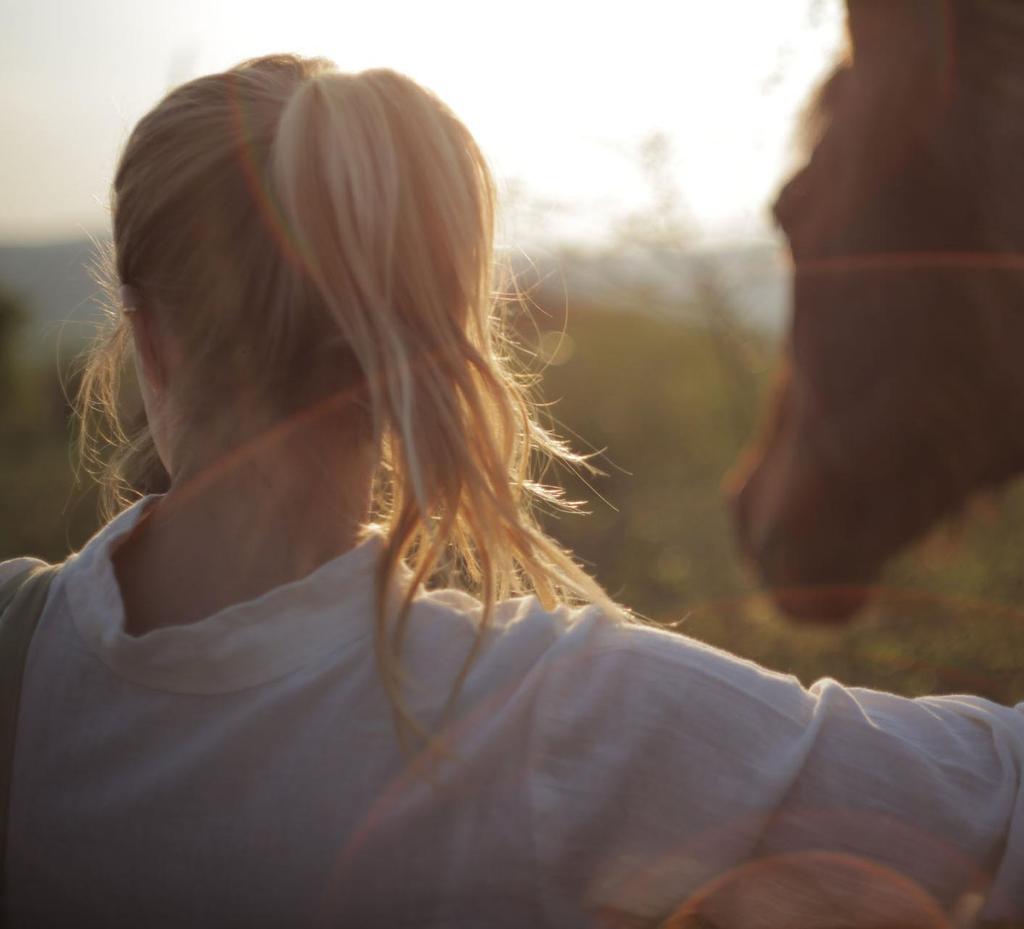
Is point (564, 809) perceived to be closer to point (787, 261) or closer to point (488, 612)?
point (488, 612)

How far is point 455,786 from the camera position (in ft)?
2.84

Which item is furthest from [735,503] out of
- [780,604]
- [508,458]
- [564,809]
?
[564,809]

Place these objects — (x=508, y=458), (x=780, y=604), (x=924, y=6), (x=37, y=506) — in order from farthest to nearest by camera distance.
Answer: (x=37, y=506) → (x=780, y=604) → (x=924, y=6) → (x=508, y=458)

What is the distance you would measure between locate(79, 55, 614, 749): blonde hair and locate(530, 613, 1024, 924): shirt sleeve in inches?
4.8

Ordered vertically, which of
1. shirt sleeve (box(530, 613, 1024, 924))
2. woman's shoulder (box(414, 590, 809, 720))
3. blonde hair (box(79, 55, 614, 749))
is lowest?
shirt sleeve (box(530, 613, 1024, 924))

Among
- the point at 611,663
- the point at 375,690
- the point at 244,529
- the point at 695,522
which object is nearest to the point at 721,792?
the point at 611,663

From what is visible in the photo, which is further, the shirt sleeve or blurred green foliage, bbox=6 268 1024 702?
blurred green foliage, bbox=6 268 1024 702

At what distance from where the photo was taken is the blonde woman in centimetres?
87

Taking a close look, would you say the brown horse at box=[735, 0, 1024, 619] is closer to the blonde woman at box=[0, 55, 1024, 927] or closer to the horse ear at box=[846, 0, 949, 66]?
the horse ear at box=[846, 0, 949, 66]

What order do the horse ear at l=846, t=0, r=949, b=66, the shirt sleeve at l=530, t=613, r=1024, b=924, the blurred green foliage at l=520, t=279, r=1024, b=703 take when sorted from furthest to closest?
1. the blurred green foliage at l=520, t=279, r=1024, b=703
2. the horse ear at l=846, t=0, r=949, b=66
3. the shirt sleeve at l=530, t=613, r=1024, b=924

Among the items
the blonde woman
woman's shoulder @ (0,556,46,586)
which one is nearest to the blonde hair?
the blonde woman

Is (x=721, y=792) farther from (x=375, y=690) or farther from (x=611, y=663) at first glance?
(x=375, y=690)

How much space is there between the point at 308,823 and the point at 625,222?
159 inches

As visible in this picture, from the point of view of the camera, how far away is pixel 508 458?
1.08 metres
